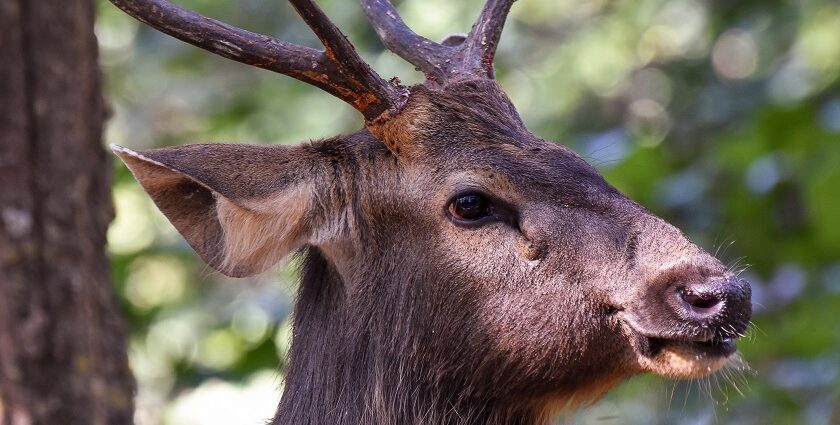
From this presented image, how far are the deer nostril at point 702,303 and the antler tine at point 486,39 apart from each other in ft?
4.53

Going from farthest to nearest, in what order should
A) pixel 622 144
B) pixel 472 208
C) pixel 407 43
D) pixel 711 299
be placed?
1. pixel 622 144
2. pixel 407 43
3. pixel 472 208
4. pixel 711 299

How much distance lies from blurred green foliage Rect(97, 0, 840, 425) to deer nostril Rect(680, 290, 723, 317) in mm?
533

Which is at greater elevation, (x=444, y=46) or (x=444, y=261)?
(x=444, y=46)

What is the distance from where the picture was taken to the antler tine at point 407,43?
445cm

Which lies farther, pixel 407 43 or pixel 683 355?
pixel 407 43

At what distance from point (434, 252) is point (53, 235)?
1235 millimetres

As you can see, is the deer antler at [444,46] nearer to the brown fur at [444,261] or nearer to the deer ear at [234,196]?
the brown fur at [444,261]

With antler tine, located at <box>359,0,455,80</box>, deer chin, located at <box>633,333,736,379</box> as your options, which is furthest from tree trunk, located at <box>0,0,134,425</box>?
deer chin, located at <box>633,333,736,379</box>

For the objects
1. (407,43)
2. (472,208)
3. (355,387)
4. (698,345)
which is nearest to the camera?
(698,345)

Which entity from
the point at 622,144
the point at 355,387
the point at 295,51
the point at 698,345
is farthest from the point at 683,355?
the point at 622,144

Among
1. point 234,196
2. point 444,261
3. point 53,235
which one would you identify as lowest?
point 53,235

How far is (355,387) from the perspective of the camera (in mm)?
4023

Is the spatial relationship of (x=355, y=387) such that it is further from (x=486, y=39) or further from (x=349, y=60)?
(x=486, y=39)

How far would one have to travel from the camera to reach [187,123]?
38.1ft
